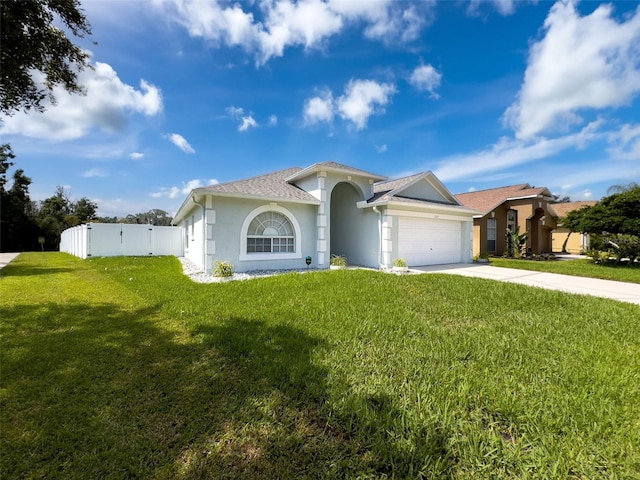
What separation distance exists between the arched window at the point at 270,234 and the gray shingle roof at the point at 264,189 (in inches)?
37.2

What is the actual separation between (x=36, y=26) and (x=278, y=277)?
27.4 feet

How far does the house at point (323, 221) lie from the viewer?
11219 millimetres

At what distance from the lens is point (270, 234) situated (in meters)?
12.3

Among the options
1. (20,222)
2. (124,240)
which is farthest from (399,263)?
(20,222)

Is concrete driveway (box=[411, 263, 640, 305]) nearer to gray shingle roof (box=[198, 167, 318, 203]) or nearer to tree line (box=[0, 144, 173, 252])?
gray shingle roof (box=[198, 167, 318, 203])

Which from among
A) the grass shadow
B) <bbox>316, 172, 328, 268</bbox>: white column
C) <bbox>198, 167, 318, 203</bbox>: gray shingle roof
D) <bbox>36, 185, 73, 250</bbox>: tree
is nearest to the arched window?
<bbox>198, 167, 318, 203</bbox>: gray shingle roof

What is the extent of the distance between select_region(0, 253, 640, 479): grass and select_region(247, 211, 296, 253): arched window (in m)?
5.85

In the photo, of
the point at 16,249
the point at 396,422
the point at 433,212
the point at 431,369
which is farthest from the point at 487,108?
the point at 16,249

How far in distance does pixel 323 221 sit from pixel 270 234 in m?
2.57

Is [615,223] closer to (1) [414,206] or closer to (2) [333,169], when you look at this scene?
(1) [414,206]

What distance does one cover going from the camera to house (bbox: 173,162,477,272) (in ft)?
36.8

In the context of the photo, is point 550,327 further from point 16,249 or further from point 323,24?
point 16,249

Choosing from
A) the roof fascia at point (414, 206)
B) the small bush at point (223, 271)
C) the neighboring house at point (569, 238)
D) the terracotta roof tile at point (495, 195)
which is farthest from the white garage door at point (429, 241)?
the neighboring house at point (569, 238)

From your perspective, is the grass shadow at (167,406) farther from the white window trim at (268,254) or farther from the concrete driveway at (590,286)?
the concrete driveway at (590,286)
